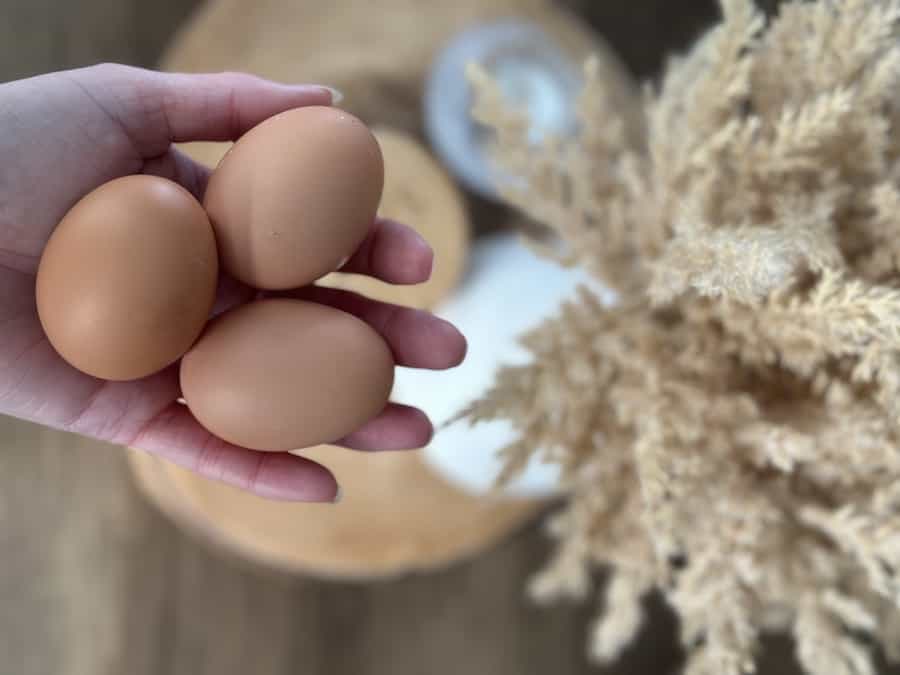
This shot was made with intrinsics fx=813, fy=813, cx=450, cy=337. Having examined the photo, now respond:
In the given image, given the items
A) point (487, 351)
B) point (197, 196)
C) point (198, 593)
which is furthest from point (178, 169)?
point (198, 593)

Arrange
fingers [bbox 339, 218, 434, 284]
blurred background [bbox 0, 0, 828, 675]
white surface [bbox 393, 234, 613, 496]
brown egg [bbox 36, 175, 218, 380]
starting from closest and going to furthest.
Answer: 1. brown egg [bbox 36, 175, 218, 380]
2. fingers [bbox 339, 218, 434, 284]
3. white surface [bbox 393, 234, 613, 496]
4. blurred background [bbox 0, 0, 828, 675]

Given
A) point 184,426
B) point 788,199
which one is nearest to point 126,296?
point 184,426

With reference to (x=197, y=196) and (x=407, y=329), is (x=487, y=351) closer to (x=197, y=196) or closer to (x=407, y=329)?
(x=407, y=329)

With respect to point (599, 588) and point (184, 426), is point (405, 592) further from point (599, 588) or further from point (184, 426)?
point (184, 426)

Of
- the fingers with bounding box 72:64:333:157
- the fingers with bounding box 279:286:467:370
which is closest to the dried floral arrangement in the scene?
the fingers with bounding box 279:286:467:370

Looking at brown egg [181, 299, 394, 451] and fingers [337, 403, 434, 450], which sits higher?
brown egg [181, 299, 394, 451]

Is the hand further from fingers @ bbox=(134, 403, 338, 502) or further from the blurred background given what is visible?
the blurred background
